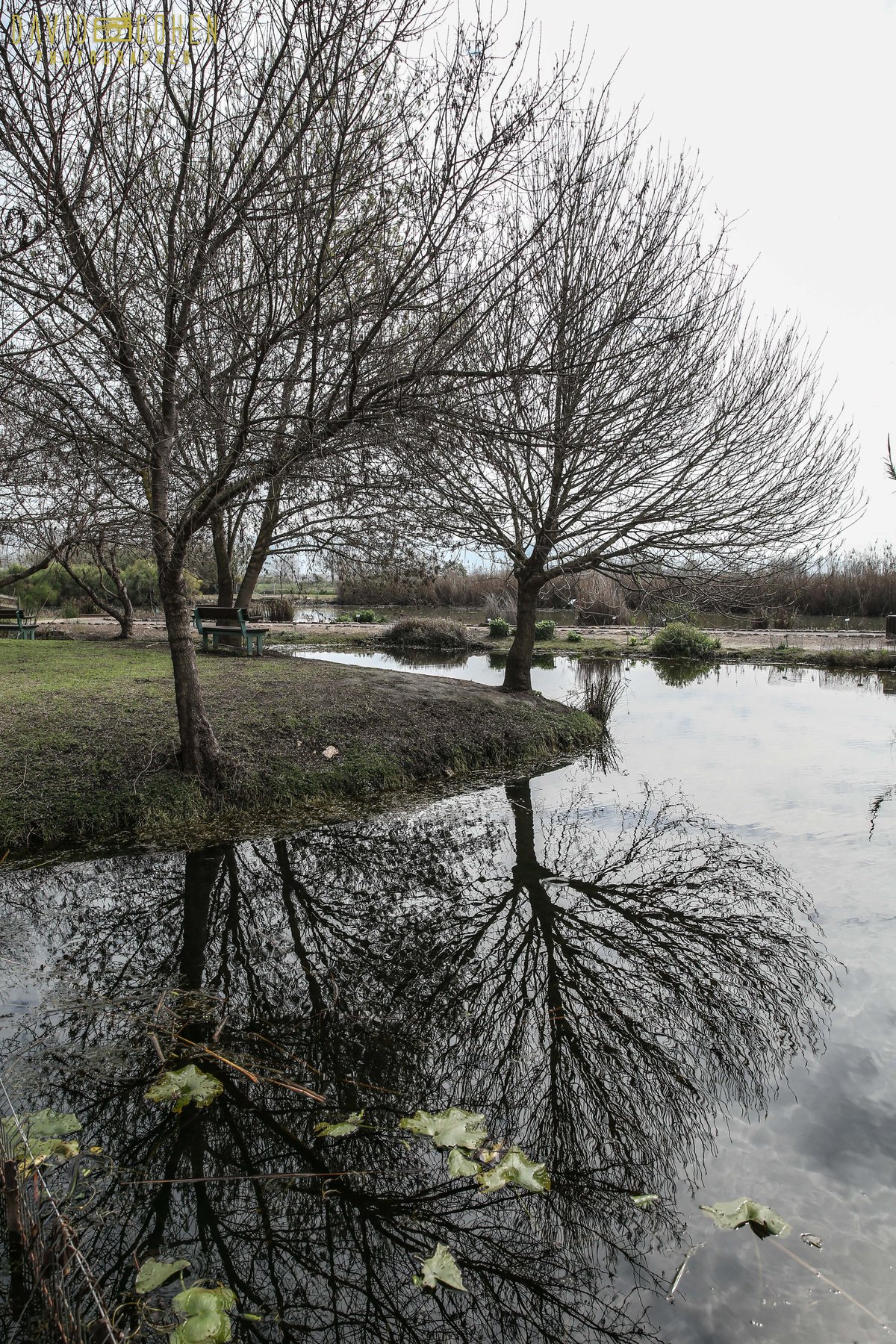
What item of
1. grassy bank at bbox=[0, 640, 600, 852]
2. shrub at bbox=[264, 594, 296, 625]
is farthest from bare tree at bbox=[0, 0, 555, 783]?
shrub at bbox=[264, 594, 296, 625]

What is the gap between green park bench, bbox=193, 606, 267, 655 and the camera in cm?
1346

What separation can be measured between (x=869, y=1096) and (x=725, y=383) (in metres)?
8.44

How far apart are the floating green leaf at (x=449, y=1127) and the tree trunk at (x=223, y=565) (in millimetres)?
12138

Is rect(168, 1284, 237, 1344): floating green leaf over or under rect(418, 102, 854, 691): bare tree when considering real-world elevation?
under

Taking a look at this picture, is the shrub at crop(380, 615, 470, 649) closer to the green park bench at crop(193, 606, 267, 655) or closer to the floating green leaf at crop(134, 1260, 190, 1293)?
the green park bench at crop(193, 606, 267, 655)

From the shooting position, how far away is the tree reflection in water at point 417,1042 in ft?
8.09

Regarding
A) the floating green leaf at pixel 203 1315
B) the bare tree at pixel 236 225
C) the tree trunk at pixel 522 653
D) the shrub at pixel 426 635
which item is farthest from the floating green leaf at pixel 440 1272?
the shrub at pixel 426 635

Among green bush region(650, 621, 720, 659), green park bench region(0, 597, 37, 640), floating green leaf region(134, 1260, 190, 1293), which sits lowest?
floating green leaf region(134, 1260, 190, 1293)

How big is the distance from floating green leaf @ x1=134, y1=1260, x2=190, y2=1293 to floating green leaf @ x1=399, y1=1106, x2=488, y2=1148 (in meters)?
0.96

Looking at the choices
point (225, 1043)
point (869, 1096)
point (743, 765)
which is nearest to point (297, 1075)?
point (225, 1043)

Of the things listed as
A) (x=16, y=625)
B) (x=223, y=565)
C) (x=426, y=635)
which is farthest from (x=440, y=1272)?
(x=426, y=635)

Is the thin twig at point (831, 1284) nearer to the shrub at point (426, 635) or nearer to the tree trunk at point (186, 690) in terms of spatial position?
the tree trunk at point (186, 690)

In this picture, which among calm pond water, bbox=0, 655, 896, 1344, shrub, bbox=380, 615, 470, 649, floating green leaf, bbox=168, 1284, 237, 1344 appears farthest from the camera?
shrub, bbox=380, 615, 470, 649

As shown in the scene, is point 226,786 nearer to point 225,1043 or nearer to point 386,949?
point 386,949
